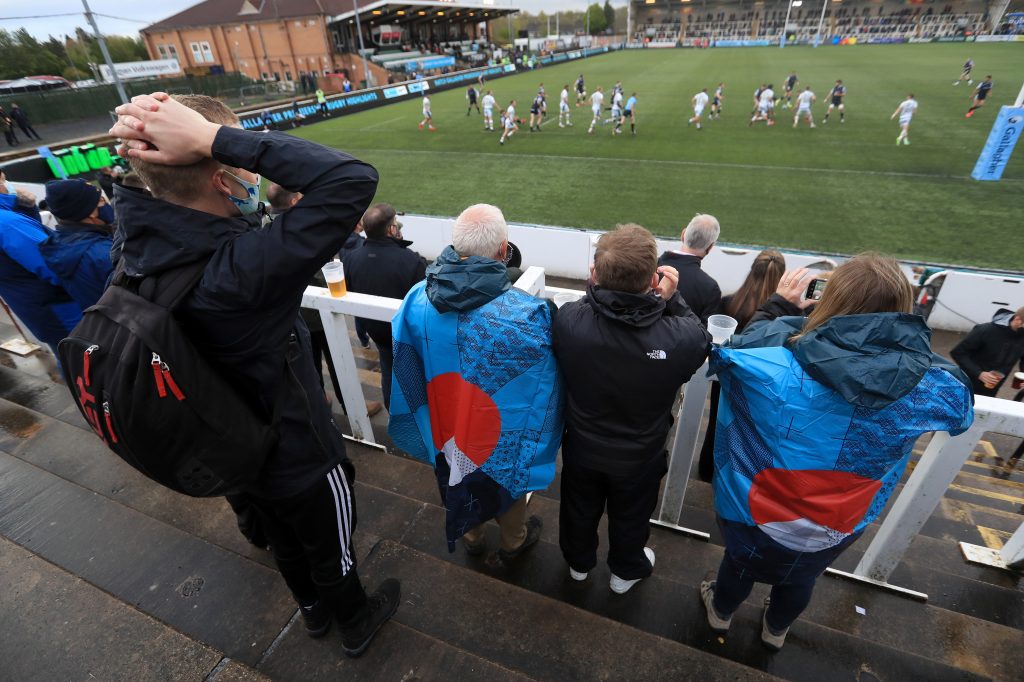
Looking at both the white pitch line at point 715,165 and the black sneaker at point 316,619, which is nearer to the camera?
the black sneaker at point 316,619

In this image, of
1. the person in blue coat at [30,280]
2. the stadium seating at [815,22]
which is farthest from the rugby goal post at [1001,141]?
the stadium seating at [815,22]

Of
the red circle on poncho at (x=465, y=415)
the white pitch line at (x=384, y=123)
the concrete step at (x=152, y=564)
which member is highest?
the red circle on poncho at (x=465, y=415)

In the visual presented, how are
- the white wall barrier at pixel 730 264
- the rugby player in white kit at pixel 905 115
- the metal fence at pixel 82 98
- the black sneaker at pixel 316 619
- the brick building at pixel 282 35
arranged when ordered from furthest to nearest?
1. the brick building at pixel 282 35
2. the metal fence at pixel 82 98
3. the rugby player in white kit at pixel 905 115
4. the white wall barrier at pixel 730 264
5. the black sneaker at pixel 316 619

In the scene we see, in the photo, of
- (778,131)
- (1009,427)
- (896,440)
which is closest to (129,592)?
(896,440)

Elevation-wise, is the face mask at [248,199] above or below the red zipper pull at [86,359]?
above

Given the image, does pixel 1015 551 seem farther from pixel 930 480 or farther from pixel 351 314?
pixel 351 314

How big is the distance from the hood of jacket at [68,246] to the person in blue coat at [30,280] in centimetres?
13

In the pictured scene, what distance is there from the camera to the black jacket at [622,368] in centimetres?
173

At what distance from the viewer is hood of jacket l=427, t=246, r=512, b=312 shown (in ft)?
5.96

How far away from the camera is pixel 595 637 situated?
2.04 metres

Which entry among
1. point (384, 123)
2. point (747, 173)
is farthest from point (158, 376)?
point (384, 123)

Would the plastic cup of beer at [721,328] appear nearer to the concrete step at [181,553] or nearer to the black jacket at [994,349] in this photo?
the concrete step at [181,553]

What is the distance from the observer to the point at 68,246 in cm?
294

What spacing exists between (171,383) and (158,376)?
34 millimetres
